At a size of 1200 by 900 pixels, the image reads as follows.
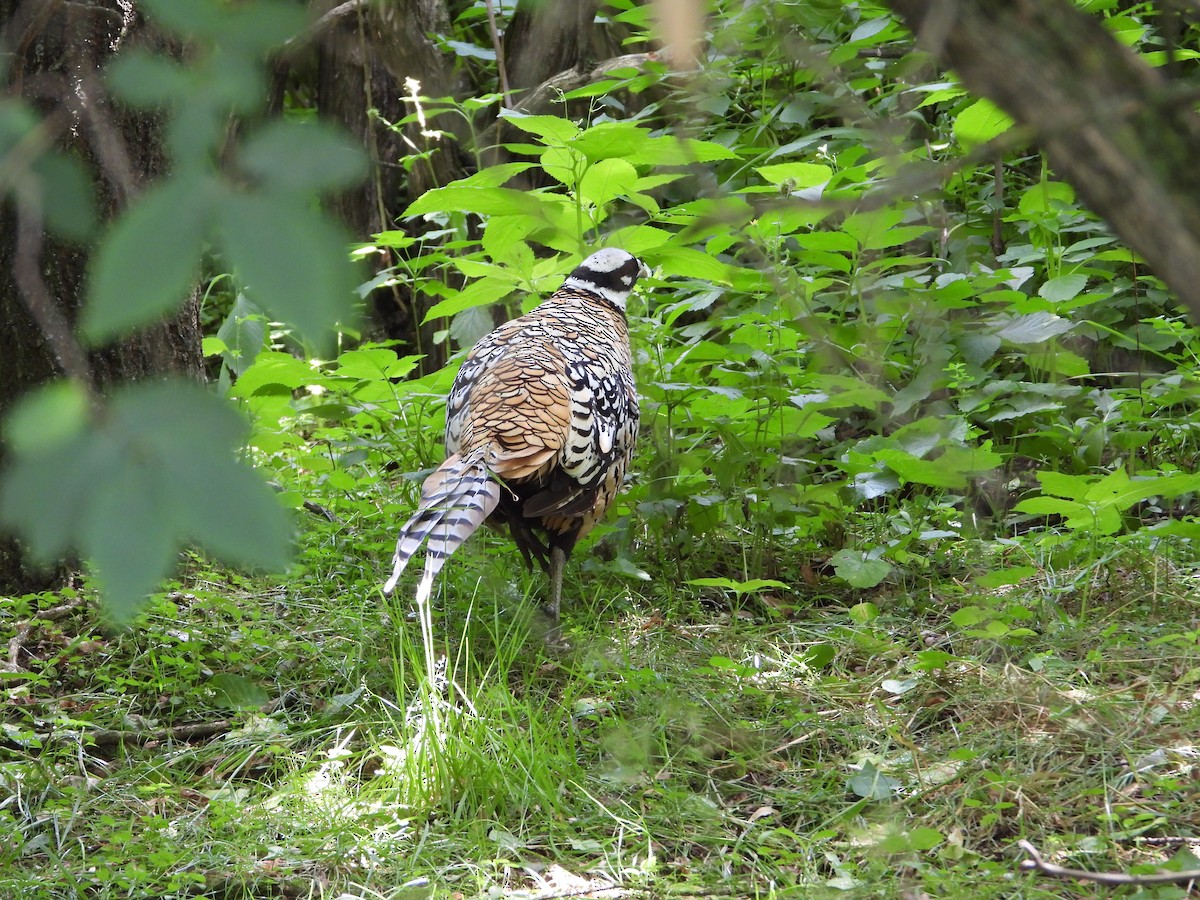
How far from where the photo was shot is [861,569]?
3.65m

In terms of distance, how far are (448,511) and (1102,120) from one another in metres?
2.34

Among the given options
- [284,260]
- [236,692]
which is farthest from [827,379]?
[284,260]

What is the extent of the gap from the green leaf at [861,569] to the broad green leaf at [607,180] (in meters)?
1.44

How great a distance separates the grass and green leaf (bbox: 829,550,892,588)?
0.36 feet

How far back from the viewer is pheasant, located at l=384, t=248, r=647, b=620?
127 inches

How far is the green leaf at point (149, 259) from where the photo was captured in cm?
70

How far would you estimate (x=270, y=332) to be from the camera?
5895 millimetres

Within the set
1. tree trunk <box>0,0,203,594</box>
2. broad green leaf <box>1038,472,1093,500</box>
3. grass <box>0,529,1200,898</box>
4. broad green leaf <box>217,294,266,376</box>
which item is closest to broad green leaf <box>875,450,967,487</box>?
broad green leaf <box>1038,472,1093,500</box>

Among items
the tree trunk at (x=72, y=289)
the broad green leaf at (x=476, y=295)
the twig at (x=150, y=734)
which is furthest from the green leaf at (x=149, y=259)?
the broad green leaf at (x=476, y=295)

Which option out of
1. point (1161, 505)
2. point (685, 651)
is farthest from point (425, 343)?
point (1161, 505)

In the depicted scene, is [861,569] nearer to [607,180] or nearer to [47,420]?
[607,180]

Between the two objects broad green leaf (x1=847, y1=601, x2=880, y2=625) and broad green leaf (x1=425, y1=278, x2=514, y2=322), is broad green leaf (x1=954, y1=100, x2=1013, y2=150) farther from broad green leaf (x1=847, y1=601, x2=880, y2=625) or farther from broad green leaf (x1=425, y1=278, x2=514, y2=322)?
broad green leaf (x1=425, y1=278, x2=514, y2=322)

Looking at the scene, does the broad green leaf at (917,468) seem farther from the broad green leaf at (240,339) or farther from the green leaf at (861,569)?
the broad green leaf at (240,339)

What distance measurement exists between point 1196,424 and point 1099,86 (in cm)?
363
